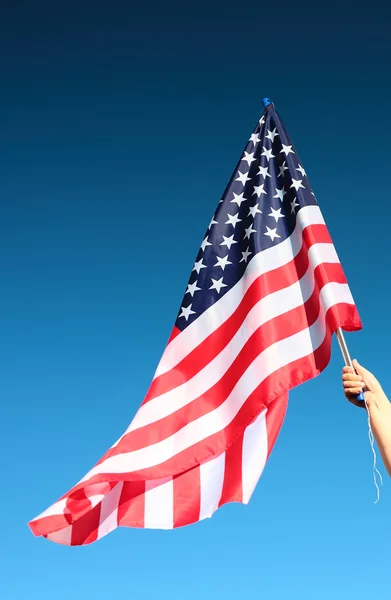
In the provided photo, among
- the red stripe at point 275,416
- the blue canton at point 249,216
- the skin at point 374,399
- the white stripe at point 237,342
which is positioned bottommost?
the skin at point 374,399

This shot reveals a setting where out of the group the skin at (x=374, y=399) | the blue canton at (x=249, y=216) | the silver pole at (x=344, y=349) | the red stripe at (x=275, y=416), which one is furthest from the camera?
the blue canton at (x=249, y=216)

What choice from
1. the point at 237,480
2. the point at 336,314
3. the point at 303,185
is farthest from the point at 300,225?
the point at 237,480

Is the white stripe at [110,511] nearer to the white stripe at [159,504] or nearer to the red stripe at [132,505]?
the red stripe at [132,505]

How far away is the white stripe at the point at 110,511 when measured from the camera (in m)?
10.1

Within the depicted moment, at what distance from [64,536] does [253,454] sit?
2.64 m

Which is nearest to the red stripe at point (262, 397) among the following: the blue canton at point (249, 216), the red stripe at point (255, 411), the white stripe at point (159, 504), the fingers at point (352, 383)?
the red stripe at point (255, 411)

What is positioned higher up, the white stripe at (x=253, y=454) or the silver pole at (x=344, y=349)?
the silver pole at (x=344, y=349)

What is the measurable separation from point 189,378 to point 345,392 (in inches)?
114

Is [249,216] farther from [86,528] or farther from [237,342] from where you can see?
[86,528]

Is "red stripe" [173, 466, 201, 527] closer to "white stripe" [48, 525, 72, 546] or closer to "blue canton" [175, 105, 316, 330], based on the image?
"white stripe" [48, 525, 72, 546]

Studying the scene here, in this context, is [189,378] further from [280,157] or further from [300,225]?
[280,157]

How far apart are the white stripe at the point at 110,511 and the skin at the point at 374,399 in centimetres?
353

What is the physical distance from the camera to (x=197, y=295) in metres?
11.5

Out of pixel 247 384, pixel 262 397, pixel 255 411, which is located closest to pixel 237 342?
pixel 247 384
